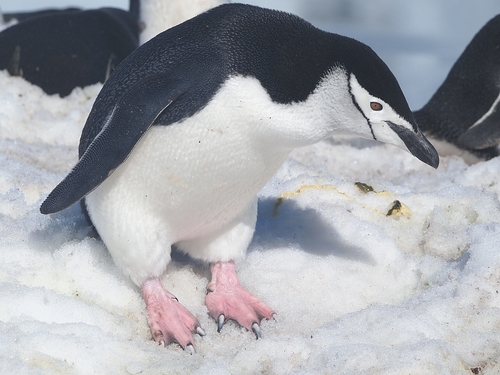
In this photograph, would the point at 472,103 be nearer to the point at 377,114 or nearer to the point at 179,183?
the point at 377,114

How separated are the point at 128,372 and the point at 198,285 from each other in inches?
22.6

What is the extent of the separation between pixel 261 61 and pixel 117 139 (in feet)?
1.29

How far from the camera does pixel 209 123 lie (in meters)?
1.88

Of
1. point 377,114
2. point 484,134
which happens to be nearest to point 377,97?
point 377,114

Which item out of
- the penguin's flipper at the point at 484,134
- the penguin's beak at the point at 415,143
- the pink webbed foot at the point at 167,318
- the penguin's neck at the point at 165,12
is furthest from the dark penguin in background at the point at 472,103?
the pink webbed foot at the point at 167,318

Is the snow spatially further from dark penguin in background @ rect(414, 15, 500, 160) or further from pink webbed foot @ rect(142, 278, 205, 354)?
dark penguin in background @ rect(414, 15, 500, 160)

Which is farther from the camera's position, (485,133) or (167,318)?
(485,133)

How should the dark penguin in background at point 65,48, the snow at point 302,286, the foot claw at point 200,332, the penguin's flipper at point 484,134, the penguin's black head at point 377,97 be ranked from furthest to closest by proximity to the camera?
the dark penguin in background at point 65,48 < the penguin's flipper at point 484,134 < the foot claw at point 200,332 < the penguin's black head at point 377,97 < the snow at point 302,286

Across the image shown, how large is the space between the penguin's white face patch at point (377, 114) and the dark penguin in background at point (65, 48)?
8.67ft

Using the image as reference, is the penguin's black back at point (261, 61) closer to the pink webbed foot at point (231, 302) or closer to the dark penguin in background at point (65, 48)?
the pink webbed foot at point (231, 302)

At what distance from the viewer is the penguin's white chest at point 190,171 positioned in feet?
6.16

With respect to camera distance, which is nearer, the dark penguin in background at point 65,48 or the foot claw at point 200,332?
the foot claw at point 200,332

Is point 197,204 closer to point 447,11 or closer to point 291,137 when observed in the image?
point 291,137

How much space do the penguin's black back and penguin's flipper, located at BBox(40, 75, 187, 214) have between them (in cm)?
4
